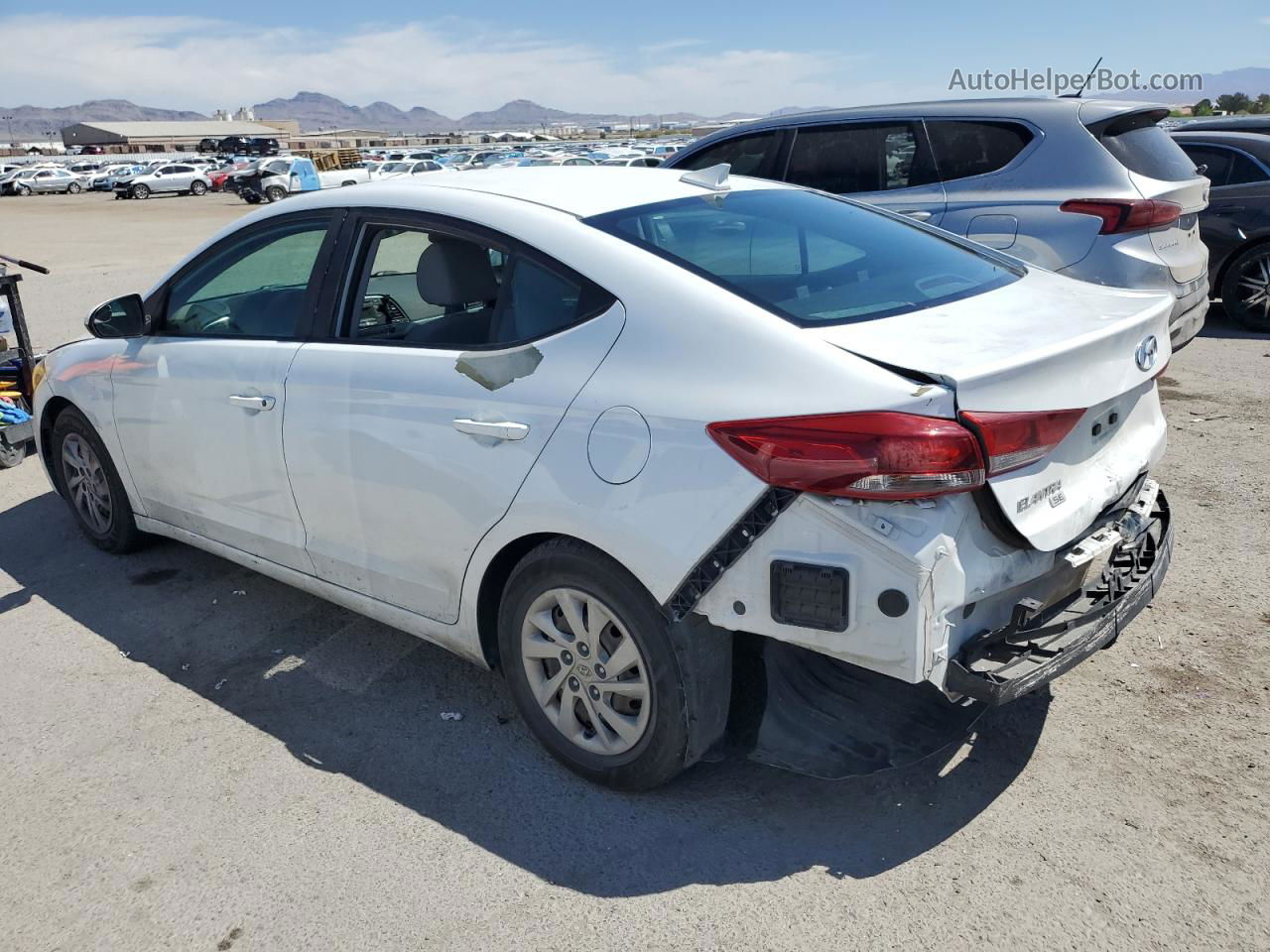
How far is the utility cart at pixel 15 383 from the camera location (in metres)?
6.53

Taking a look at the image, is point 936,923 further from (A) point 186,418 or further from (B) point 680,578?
(A) point 186,418

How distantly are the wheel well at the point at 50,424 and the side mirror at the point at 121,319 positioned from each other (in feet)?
2.03

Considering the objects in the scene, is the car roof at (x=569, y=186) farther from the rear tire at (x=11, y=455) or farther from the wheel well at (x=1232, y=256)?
the wheel well at (x=1232, y=256)

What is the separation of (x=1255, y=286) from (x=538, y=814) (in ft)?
29.1

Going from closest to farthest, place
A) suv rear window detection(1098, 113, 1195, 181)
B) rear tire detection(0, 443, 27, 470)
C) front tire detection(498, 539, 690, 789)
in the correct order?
front tire detection(498, 539, 690, 789)
suv rear window detection(1098, 113, 1195, 181)
rear tire detection(0, 443, 27, 470)

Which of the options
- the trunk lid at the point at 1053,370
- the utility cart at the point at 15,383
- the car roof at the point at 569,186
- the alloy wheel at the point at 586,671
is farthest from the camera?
the utility cart at the point at 15,383

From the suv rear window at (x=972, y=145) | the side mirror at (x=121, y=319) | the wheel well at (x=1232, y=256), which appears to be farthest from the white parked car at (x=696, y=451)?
the wheel well at (x=1232, y=256)

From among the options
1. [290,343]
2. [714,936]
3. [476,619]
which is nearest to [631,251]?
[476,619]

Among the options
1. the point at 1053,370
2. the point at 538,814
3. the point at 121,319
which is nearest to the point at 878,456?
the point at 1053,370

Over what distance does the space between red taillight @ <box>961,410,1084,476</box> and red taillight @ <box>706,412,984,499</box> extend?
0.04 meters

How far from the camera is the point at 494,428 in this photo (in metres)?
3.07

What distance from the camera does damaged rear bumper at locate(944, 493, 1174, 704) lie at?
2.64 meters

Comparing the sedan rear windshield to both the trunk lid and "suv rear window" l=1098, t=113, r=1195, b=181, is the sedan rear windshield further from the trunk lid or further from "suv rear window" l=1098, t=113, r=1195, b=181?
"suv rear window" l=1098, t=113, r=1195, b=181

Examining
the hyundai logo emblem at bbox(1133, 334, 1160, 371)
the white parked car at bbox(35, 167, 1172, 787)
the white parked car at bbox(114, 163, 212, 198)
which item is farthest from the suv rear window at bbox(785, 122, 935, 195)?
the white parked car at bbox(114, 163, 212, 198)
